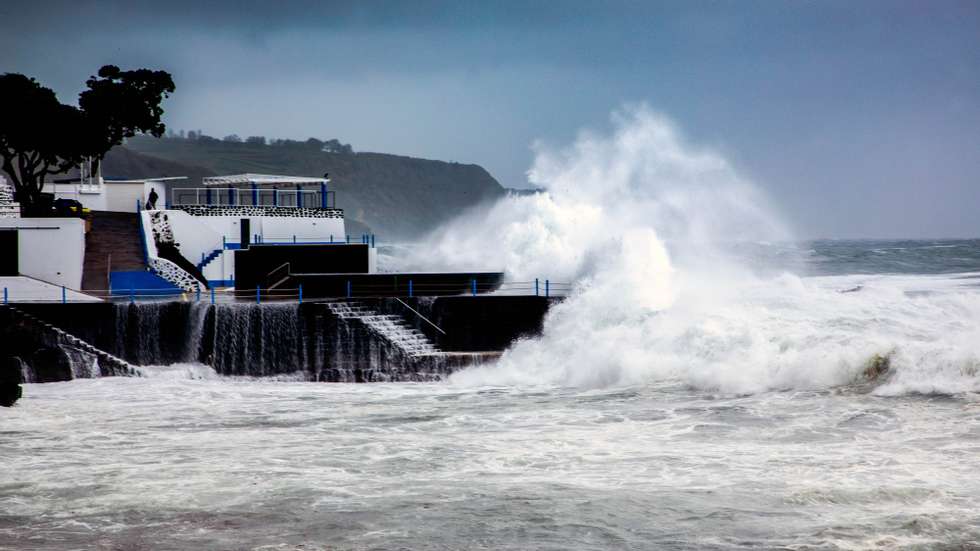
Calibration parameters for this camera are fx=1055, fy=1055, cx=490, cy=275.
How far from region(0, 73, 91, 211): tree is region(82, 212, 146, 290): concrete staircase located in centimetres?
229

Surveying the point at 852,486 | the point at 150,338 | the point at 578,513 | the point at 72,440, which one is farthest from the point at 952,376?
the point at 150,338

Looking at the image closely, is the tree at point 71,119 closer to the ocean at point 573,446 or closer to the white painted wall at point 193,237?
the white painted wall at point 193,237

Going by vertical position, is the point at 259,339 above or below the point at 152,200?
below

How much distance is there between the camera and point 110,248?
30594 mm

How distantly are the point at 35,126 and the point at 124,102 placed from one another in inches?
169

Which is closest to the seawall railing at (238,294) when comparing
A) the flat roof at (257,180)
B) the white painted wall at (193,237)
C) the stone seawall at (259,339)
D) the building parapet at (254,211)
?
the stone seawall at (259,339)

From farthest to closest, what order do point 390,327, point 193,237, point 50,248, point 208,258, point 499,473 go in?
point 193,237, point 208,258, point 50,248, point 390,327, point 499,473

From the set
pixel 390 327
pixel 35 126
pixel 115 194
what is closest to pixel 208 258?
pixel 115 194

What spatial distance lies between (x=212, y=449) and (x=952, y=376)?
476 inches

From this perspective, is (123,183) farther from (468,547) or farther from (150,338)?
(468,547)

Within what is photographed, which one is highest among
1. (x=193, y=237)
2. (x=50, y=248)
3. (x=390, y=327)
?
(x=193, y=237)

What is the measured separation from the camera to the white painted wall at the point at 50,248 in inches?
1104

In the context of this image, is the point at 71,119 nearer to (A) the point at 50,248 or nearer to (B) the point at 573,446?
(A) the point at 50,248

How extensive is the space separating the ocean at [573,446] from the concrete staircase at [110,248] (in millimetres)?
6316
